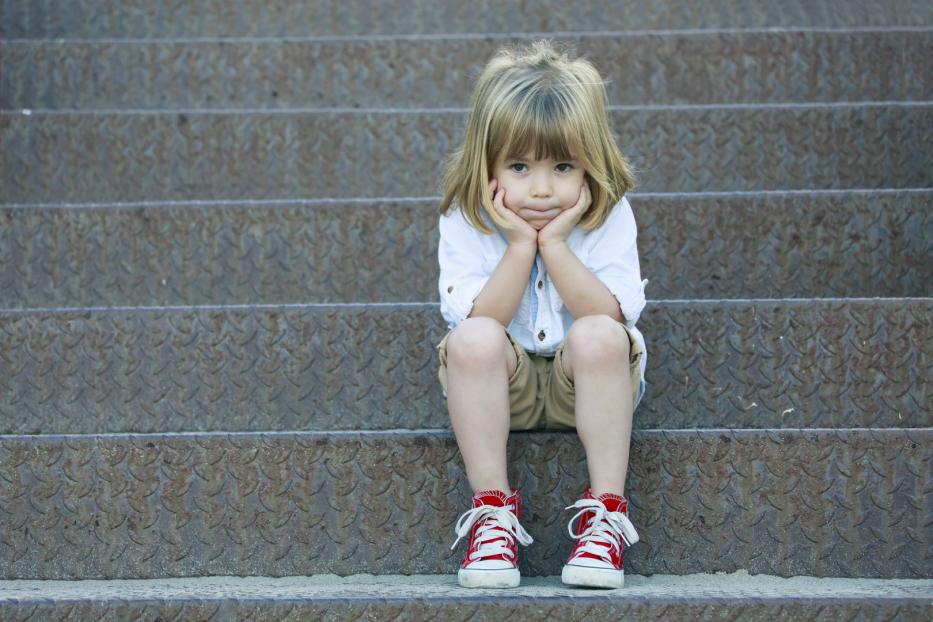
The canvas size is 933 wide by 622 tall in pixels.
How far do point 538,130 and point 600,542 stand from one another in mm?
656

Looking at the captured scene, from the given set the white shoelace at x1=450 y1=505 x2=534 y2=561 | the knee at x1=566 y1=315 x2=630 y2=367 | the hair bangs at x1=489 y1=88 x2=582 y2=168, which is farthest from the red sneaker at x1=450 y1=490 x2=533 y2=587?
the hair bangs at x1=489 y1=88 x2=582 y2=168

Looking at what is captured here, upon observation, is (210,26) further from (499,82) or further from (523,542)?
(523,542)

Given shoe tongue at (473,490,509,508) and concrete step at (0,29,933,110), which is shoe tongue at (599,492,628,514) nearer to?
shoe tongue at (473,490,509,508)

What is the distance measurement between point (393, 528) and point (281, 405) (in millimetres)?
389

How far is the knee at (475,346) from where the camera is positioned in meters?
2.14

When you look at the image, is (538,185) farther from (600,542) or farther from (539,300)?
(600,542)

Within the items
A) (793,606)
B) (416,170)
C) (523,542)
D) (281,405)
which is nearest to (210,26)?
(416,170)

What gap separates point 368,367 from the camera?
99.6 inches

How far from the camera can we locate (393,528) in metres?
2.22

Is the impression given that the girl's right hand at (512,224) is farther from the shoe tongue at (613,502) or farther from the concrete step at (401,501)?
the shoe tongue at (613,502)

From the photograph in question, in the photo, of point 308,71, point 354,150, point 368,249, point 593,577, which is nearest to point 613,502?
point 593,577

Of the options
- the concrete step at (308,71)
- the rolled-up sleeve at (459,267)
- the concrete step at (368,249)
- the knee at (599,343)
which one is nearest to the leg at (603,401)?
the knee at (599,343)

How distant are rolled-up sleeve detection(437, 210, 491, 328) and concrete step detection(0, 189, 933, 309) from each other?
47 centimetres

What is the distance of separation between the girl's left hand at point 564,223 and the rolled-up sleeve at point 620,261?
0.06 m
